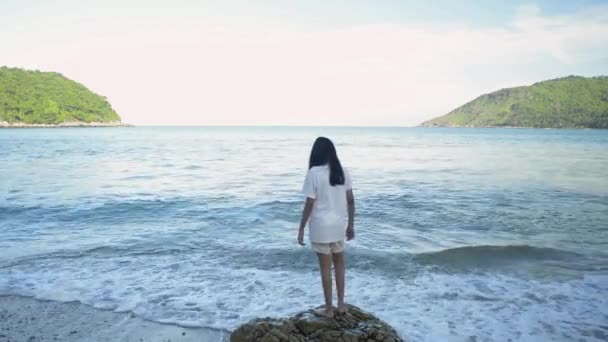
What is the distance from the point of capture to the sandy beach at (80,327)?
547 centimetres

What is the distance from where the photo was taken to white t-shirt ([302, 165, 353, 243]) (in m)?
4.76

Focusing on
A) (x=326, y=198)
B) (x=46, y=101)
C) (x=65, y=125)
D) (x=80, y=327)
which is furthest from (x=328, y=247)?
(x=65, y=125)

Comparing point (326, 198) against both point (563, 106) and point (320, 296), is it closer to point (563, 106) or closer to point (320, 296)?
point (320, 296)

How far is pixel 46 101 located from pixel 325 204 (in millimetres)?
175817

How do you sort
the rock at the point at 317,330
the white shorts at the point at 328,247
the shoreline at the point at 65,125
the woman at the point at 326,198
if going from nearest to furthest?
1. the rock at the point at 317,330
2. the woman at the point at 326,198
3. the white shorts at the point at 328,247
4. the shoreline at the point at 65,125

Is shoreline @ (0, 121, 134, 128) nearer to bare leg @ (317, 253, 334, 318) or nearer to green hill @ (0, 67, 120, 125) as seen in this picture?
green hill @ (0, 67, 120, 125)

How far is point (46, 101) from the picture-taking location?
498 feet

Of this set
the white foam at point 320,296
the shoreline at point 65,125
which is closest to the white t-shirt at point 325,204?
the white foam at point 320,296

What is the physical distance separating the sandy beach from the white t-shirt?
2066mm

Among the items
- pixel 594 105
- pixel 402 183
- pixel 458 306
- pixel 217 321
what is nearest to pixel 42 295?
pixel 217 321

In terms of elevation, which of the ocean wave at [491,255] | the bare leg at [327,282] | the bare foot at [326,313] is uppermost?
the bare leg at [327,282]

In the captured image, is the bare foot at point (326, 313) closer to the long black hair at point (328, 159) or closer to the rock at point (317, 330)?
the rock at point (317, 330)

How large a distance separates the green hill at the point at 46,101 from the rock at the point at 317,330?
165 meters

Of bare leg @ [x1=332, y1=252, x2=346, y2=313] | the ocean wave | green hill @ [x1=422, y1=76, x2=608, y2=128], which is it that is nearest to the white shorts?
bare leg @ [x1=332, y1=252, x2=346, y2=313]
